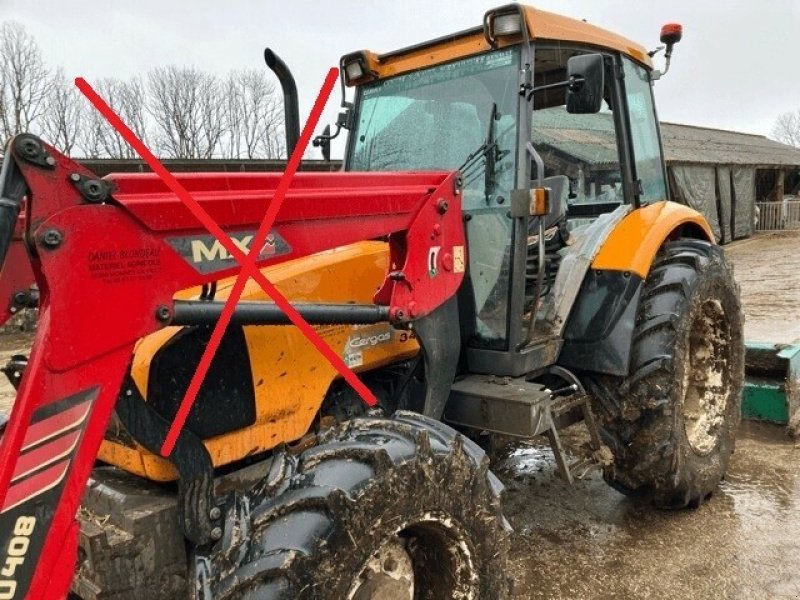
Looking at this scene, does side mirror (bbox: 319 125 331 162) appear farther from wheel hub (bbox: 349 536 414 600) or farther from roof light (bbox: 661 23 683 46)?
wheel hub (bbox: 349 536 414 600)

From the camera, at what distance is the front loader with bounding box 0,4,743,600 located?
1.52m

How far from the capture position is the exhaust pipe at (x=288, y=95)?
2260mm

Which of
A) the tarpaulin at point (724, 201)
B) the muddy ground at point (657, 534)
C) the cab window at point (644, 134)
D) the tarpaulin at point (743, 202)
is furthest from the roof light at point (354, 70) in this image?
the tarpaulin at point (743, 202)

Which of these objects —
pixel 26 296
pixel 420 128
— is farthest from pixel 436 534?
pixel 420 128

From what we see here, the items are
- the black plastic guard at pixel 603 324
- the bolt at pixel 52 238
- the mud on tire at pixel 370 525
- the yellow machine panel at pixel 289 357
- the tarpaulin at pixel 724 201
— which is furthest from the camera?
the tarpaulin at pixel 724 201

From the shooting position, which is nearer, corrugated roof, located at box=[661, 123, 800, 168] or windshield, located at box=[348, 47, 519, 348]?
windshield, located at box=[348, 47, 519, 348]

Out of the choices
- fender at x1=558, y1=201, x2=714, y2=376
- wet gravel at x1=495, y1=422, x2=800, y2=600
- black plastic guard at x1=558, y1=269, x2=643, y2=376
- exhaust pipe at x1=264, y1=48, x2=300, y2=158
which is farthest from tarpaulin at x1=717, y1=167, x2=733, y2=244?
exhaust pipe at x1=264, y1=48, x2=300, y2=158

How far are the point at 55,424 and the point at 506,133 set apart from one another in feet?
6.61

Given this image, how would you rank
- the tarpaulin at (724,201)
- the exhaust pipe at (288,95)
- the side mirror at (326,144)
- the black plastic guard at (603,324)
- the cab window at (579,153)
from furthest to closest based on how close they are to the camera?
1. the tarpaulin at (724,201)
2. the side mirror at (326,144)
3. the cab window at (579,153)
4. the black plastic guard at (603,324)
5. the exhaust pipe at (288,95)

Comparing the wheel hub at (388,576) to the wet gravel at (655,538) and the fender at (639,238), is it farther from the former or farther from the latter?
the fender at (639,238)

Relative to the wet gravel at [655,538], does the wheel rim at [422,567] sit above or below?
above

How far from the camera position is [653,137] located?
12.8 feet

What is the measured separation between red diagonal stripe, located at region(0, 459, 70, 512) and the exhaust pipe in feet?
4.07

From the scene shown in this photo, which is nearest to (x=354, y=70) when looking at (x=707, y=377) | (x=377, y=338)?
(x=377, y=338)
